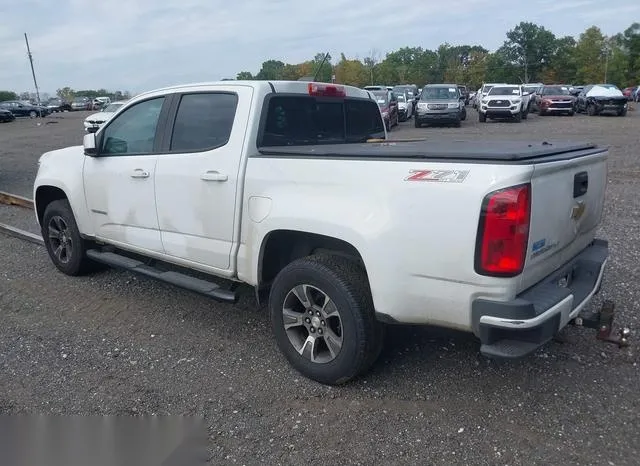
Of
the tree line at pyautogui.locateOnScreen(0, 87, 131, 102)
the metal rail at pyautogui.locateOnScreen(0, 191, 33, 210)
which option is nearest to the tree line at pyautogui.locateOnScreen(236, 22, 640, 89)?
the tree line at pyautogui.locateOnScreen(0, 87, 131, 102)

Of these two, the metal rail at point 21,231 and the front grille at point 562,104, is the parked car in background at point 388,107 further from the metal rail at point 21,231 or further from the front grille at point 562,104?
the metal rail at point 21,231

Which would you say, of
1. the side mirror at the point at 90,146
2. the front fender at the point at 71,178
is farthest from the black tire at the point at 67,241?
the side mirror at the point at 90,146

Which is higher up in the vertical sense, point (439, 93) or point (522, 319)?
point (522, 319)

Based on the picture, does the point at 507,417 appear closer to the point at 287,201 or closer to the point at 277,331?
the point at 277,331

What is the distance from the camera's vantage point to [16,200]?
31.5 ft

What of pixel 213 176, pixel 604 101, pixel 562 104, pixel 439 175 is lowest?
pixel 562 104

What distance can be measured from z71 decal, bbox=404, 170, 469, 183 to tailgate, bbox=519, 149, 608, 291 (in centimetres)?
35

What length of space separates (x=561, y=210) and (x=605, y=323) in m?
0.77

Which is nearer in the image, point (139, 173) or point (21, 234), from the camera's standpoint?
point (139, 173)

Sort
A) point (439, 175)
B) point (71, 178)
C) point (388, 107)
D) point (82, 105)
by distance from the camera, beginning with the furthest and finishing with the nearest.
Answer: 1. point (82, 105)
2. point (388, 107)
3. point (71, 178)
4. point (439, 175)

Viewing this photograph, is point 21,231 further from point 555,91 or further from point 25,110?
point 25,110

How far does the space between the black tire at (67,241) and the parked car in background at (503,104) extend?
24759 mm

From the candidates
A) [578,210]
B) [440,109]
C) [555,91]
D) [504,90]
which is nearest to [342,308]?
[578,210]

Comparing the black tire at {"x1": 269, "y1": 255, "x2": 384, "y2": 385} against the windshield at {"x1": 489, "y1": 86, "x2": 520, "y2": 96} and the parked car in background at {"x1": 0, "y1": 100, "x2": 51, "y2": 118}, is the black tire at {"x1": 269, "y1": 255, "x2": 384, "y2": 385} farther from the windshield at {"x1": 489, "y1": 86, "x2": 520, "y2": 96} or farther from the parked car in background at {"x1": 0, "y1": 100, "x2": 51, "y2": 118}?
the parked car in background at {"x1": 0, "y1": 100, "x2": 51, "y2": 118}
